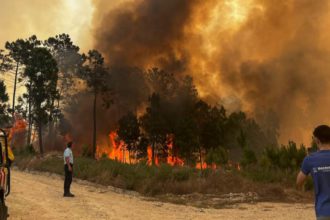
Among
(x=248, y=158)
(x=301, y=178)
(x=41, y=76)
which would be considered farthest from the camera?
(x=41, y=76)

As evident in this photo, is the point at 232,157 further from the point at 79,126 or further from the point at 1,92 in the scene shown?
the point at 1,92

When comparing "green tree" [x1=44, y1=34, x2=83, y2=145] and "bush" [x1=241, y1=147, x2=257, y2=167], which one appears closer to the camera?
"bush" [x1=241, y1=147, x2=257, y2=167]

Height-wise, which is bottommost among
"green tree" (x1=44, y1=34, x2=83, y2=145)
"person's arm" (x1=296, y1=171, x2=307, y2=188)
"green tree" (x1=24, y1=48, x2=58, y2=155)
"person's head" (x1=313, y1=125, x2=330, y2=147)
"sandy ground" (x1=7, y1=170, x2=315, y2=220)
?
"sandy ground" (x1=7, y1=170, x2=315, y2=220)

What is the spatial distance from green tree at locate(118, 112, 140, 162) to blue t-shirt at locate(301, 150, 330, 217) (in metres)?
50.3

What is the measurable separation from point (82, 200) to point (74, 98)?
4962 cm

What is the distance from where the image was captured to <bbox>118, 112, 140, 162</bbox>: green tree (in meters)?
54.6

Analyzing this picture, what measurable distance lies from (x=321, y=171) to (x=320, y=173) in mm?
23

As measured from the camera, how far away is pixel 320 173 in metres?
4.37

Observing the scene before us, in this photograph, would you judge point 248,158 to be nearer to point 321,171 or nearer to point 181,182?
point 181,182

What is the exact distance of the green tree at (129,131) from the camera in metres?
54.6

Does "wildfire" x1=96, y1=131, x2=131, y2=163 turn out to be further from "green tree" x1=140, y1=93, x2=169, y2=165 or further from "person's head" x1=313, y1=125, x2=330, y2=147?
"person's head" x1=313, y1=125, x2=330, y2=147

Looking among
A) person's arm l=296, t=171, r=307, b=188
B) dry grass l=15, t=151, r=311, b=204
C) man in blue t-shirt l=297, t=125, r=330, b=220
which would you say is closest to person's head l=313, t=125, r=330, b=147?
man in blue t-shirt l=297, t=125, r=330, b=220

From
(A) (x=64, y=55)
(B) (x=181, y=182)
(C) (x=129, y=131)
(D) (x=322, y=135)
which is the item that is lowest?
(B) (x=181, y=182)

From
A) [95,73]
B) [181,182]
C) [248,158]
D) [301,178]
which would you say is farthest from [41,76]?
[301,178]
